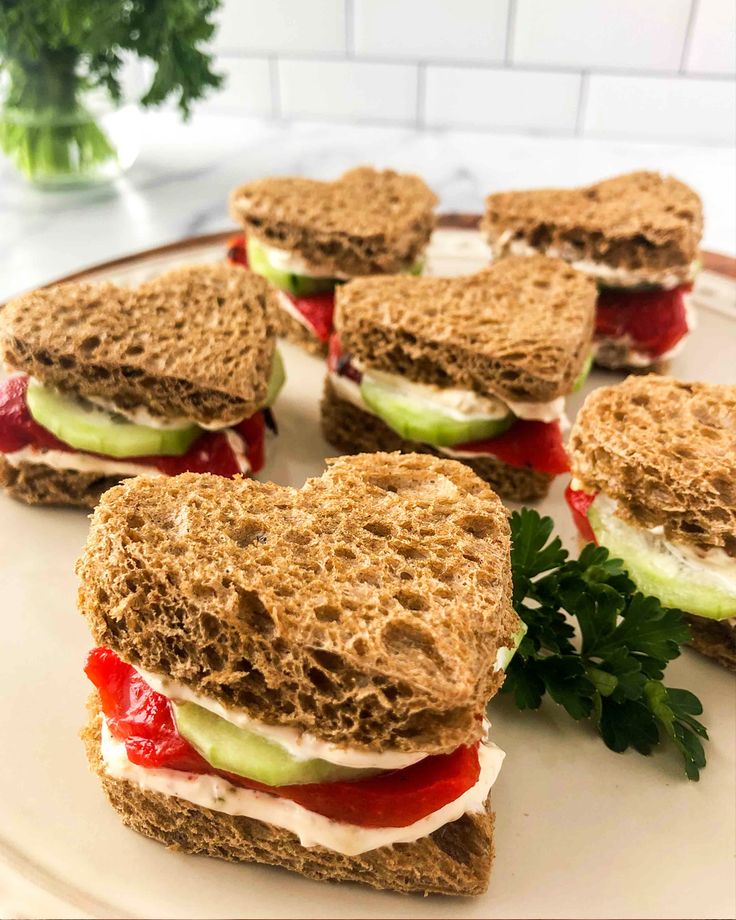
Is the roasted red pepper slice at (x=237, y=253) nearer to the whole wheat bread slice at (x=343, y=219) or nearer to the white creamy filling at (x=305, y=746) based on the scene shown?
the whole wheat bread slice at (x=343, y=219)

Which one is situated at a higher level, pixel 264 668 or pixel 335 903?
pixel 264 668

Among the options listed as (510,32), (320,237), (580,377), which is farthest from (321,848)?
(510,32)

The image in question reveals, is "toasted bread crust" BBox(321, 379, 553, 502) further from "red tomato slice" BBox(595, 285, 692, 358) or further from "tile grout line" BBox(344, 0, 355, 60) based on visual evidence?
"tile grout line" BBox(344, 0, 355, 60)

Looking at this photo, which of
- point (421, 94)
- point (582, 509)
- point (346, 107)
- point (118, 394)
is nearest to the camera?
point (582, 509)

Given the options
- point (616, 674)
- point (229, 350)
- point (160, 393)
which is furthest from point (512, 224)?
point (616, 674)

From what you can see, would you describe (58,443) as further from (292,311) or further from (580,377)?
(580,377)

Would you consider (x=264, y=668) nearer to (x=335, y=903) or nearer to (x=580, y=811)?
(x=335, y=903)

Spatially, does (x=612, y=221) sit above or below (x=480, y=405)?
above

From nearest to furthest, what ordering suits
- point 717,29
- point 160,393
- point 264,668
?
point 264,668 → point 160,393 → point 717,29
